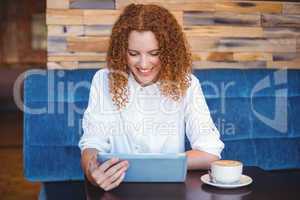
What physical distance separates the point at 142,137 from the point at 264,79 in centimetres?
95

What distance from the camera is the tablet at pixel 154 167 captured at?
4.49 ft

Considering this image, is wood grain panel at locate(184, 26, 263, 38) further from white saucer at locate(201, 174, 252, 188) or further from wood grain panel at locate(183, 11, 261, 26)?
white saucer at locate(201, 174, 252, 188)

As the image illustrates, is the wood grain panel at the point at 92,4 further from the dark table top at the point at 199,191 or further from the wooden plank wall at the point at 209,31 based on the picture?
the dark table top at the point at 199,191

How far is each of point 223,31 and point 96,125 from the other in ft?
4.03

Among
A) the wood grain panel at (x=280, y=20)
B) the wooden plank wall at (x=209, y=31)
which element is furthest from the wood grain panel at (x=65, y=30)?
the wood grain panel at (x=280, y=20)

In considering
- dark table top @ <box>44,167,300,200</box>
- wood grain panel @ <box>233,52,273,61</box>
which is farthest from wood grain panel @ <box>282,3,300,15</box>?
dark table top @ <box>44,167,300,200</box>

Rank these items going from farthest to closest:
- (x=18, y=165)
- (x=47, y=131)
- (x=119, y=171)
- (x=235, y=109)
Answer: (x=18, y=165)
(x=235, y=109)
(x=47, y=131)
(x=119, y=171)

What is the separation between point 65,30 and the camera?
8.45 ft

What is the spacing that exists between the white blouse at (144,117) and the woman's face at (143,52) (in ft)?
0.39

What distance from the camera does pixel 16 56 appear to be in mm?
9133

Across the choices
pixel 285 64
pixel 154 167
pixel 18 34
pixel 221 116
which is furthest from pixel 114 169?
pixel 18 34

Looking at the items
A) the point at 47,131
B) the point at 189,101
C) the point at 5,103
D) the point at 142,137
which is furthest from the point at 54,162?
the point at 5,103

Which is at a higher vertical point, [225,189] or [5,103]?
[225,189]

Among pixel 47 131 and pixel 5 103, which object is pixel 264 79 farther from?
pixel 5 103
